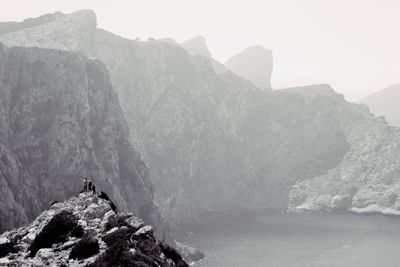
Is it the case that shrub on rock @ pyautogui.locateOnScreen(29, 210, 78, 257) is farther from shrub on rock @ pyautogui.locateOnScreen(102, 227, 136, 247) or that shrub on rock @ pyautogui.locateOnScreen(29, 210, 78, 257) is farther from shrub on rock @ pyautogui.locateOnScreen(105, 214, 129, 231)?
shrub on rock @ pyautogui.locateOnScreen(102, 227, 136, 247)

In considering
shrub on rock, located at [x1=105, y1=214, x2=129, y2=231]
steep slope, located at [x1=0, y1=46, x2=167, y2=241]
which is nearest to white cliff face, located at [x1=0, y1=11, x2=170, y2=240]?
steep slope, located at [x1=0, y1=46, x2=167, y2=241]

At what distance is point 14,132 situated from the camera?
162m

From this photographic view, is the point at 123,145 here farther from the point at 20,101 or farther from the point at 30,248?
the point at 30,248

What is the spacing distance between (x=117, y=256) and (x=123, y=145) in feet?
540

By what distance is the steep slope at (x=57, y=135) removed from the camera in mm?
153750

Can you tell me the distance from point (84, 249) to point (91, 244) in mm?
626

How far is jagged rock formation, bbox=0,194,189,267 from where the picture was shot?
3691 cm

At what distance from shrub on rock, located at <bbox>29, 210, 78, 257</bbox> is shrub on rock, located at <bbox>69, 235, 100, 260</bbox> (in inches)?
199

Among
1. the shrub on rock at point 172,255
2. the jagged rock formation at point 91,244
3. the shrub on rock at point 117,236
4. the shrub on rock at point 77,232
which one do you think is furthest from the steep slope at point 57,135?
the shrub on rock at point 117,236

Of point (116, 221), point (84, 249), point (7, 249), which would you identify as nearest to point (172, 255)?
point (116, 221)

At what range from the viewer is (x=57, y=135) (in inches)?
6619

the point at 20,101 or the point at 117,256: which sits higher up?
the point at 20,101

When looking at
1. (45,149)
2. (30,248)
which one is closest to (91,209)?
(30,248)

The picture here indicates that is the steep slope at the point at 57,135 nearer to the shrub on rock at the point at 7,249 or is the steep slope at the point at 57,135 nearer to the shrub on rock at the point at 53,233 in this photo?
the shrub on rock at the point at 7,249
